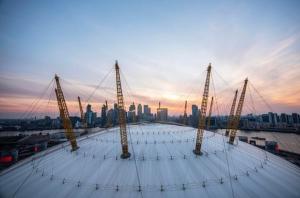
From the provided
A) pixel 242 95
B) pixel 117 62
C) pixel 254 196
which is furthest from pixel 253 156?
pixel 117 62

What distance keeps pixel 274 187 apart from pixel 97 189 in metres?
28.1

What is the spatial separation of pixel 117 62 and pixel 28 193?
30143 millimetres

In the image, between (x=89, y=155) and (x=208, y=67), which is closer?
(x=89, y=155)

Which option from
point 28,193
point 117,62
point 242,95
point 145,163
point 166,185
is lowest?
point 28,193

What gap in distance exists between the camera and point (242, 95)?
199 ft

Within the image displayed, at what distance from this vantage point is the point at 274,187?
2705cm

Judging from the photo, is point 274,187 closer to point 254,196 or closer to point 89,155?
point 254,196

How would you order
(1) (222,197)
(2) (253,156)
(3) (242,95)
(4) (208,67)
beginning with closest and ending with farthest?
1. (1) (222,197)
2. (2) (253,156)
3. (4) (208,67)
4. (3) (242,95)

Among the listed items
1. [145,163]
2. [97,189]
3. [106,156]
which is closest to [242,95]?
[145,163]

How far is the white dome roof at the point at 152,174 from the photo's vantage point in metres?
25.0

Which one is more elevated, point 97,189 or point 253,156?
point 253,156

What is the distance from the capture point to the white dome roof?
81.9 ft

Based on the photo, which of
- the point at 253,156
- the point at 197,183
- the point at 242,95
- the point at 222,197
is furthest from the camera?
the point at 242,95

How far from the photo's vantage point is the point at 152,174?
2738cm
